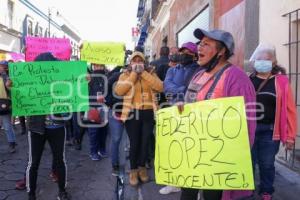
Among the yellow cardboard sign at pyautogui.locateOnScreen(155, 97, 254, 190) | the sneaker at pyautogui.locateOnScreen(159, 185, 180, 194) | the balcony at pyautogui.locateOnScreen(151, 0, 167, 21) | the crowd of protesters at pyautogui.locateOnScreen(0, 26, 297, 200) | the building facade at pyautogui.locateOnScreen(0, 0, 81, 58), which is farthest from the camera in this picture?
the building facade at pyautogui.locateOnScreen(0, 0, 81, 58)

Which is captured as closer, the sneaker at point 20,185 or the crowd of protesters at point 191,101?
the crowd of protesters at point 191,101

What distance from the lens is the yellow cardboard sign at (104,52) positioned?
6887 millimetres

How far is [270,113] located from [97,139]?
12.4ft

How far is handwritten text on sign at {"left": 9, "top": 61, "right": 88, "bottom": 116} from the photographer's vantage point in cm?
479

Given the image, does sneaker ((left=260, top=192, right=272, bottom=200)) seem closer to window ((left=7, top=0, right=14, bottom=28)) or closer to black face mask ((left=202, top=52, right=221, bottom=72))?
black face mask ((left=202, top=52, right=221, bottom=72))

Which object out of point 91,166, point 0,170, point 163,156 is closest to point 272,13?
point 91,166

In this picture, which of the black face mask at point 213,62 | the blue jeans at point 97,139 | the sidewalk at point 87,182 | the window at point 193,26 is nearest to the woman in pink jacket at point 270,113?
the sidewalk at point 87,182

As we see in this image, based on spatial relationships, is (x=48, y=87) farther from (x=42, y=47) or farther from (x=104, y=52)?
(x=42, y=47)

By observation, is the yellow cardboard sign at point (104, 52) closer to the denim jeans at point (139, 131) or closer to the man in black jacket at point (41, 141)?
the denim jeans at point (139, 131)

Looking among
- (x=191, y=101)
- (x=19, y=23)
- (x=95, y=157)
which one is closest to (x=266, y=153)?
(x=191, y=101)

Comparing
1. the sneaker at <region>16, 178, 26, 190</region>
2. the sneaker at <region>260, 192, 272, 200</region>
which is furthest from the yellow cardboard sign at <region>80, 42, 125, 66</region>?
the sneaker at <region>260, 192, 272, 200</region>

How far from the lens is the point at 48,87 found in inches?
194

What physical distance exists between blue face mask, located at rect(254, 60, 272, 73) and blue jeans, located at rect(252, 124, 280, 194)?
0.62m

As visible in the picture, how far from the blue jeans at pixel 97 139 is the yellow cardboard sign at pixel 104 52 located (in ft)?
4.51
